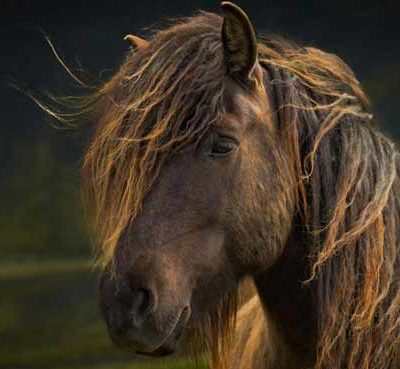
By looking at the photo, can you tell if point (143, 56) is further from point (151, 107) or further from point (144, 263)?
point (144, 263)

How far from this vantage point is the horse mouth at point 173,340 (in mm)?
1667

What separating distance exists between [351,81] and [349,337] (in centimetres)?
54

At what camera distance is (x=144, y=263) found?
162cm

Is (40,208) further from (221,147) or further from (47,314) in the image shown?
(221,147)

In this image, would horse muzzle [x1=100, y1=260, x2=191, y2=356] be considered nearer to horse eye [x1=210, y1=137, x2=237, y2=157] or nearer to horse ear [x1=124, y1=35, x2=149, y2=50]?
horse eye [x1=210, y1=137, x2=237, y2=157]

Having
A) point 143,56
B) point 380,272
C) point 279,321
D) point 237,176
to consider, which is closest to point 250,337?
point 279,321

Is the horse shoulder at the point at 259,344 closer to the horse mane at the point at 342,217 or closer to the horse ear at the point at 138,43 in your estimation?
the horse mane at the point at 342,217

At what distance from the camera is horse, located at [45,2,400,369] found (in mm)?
1673

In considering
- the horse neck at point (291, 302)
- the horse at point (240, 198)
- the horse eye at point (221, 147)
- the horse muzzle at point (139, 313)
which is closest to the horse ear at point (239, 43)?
the horse at point (240, 198)

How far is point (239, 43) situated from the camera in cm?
178

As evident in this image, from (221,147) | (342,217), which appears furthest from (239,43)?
(342,217)

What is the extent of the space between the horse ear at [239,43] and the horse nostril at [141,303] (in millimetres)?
471

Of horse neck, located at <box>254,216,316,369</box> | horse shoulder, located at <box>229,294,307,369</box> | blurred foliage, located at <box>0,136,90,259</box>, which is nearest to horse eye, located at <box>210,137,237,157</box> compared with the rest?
horse neck, located at <box>254,216,316,369</box>

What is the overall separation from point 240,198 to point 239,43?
0.30 meters
